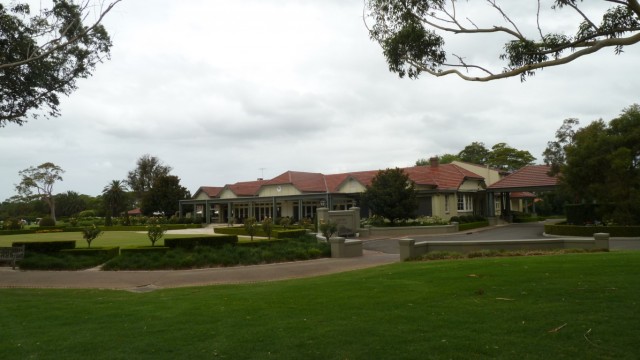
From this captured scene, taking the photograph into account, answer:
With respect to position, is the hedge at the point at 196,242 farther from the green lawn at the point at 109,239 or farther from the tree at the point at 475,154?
the tree at the point at 475,154

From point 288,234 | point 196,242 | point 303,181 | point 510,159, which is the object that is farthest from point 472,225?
point 510,159

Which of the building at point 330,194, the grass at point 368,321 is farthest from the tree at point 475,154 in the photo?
the grass at point 368,321

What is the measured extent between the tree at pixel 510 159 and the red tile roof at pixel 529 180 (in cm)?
3032

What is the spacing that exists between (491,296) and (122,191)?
6380 cm

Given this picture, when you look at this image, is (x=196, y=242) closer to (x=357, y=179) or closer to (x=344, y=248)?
(x=344, y=248)

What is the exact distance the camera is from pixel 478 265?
12219 millimetres

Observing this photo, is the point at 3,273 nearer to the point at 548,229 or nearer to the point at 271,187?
the point at 548,229

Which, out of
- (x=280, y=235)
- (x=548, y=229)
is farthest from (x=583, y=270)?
(x=548, y=229)

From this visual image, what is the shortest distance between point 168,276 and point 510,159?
222 ft

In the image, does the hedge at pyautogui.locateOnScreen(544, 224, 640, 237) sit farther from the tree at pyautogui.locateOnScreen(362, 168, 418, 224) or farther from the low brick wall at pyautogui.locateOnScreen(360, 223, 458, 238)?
the tree at pyautogui.locateOnScreen(362, 168, 418, 224)

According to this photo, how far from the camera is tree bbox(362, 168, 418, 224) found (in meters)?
34.8

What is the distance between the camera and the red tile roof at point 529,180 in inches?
1618

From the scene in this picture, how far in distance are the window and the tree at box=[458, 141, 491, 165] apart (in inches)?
1320

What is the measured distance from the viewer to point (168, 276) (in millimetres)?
16266
